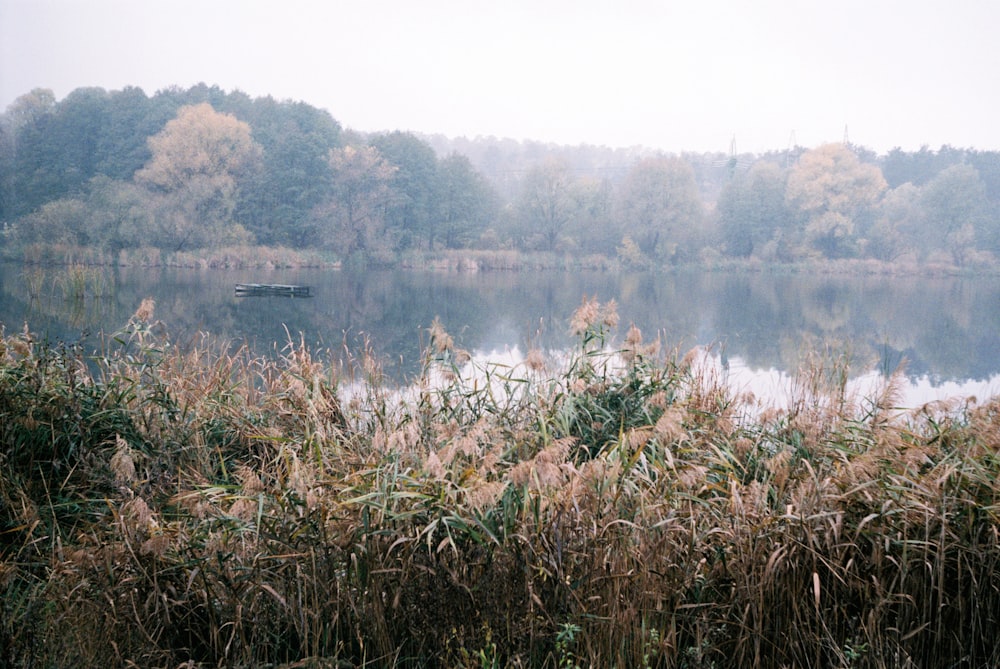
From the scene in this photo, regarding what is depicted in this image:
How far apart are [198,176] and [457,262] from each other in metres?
12.1

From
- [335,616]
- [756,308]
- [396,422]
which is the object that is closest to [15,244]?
[756,308]

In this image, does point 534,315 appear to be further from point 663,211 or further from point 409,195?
point 663,211

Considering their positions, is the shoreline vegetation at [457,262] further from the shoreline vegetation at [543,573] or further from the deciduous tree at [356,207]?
the shoreline vegetation at [543,573]

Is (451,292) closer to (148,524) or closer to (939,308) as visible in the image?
(939,308)

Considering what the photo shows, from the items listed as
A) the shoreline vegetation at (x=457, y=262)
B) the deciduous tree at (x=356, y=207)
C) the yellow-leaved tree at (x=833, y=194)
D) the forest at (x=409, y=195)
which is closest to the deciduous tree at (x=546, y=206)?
the forest at (x=409, y=195)

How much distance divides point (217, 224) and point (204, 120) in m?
6.45

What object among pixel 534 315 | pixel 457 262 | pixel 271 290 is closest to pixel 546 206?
pixel 457 262

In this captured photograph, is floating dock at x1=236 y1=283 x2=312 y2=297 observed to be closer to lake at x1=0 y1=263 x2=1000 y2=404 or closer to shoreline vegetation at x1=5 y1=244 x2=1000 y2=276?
lake at x1=0 y1=263 x2=1000 y2=404

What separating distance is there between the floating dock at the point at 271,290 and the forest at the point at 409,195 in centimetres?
1361

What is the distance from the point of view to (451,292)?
22719mm

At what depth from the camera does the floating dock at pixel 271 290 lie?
19.3 meters

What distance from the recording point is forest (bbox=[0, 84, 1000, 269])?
116 feet

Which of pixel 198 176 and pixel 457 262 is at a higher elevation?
pixel 198 176

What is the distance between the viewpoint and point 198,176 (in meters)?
34.2
